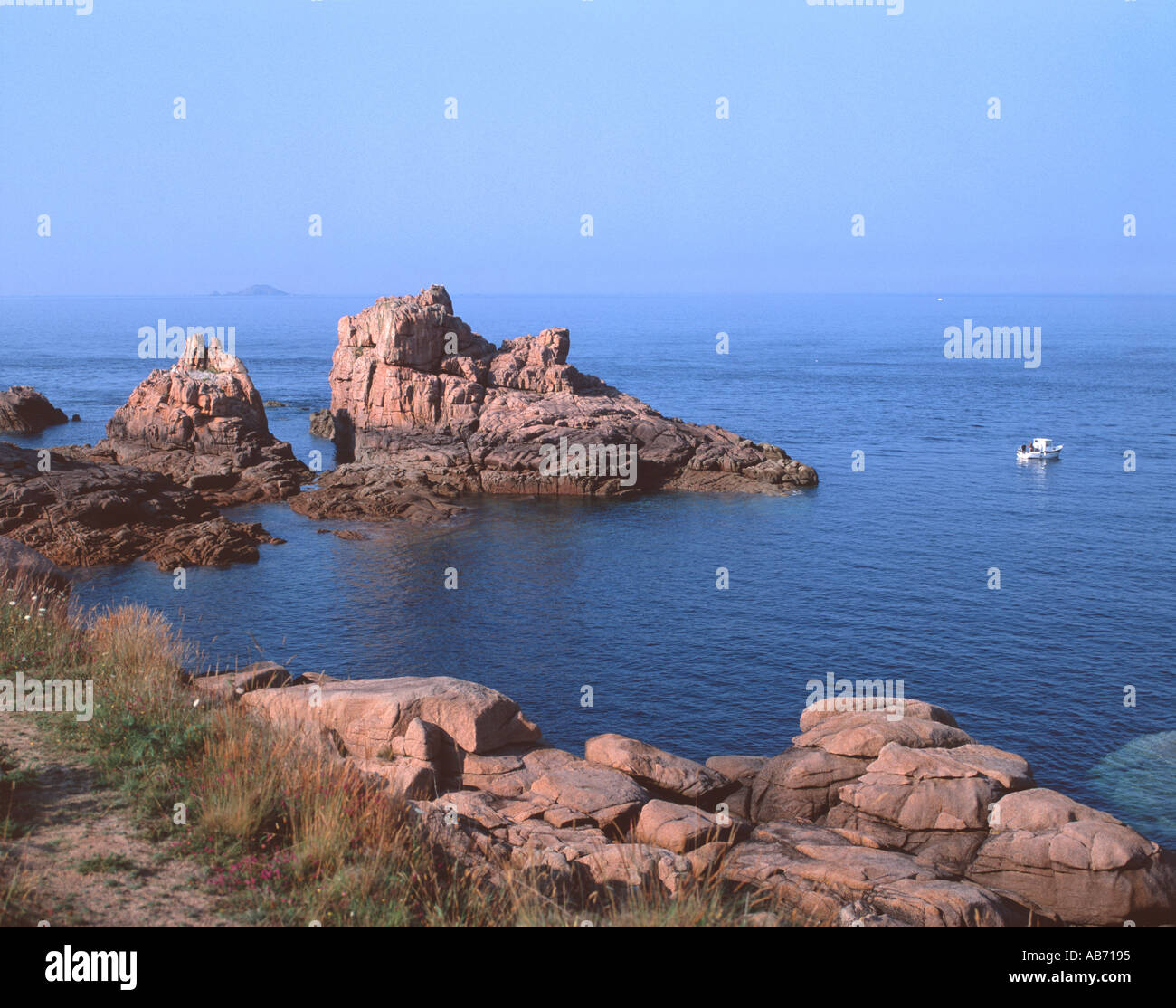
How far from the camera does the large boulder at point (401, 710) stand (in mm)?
25781

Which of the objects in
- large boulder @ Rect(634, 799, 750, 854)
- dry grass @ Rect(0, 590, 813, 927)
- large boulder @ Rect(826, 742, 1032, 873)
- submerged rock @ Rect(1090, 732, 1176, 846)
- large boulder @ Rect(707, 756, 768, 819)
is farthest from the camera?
submerged rock @ Rect(1090, 732, 1176, 846)

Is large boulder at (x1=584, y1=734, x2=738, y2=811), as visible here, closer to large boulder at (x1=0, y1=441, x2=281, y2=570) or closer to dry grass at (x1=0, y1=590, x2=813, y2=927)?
dry grass at (x1=0, y1=590, x2=813, y2=927)

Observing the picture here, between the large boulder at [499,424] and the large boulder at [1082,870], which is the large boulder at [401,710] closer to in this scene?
the large boulder at [1082,870]

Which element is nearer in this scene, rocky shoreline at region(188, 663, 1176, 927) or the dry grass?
the dry grass

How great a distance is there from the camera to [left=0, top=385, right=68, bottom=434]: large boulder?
108312 mm

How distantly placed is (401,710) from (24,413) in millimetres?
101657

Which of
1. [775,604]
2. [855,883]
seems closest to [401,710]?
[855,883]

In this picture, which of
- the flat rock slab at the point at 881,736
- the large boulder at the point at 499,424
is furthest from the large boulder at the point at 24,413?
the flat rock slab at the point at 881,736

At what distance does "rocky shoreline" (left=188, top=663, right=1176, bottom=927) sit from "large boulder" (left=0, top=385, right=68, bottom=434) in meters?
94.4

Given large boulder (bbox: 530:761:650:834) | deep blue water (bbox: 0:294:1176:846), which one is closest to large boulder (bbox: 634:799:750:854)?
large boulder (bbox: 530:761:650:834)

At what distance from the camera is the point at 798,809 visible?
94.9 feet

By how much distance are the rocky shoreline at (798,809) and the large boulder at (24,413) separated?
9441 centimetres

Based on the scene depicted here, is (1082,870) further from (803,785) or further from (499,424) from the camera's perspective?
(499,424)
